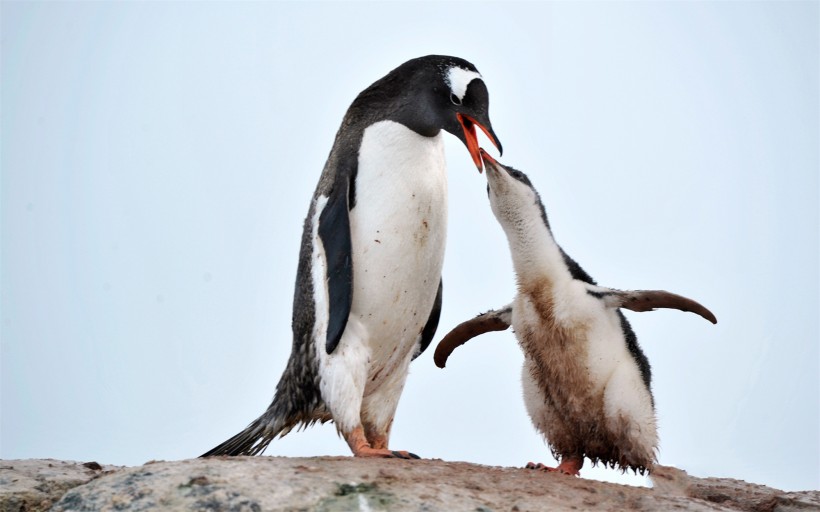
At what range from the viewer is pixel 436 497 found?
329 centimetres

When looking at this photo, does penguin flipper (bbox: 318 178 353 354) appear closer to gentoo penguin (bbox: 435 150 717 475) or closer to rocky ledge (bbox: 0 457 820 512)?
rocky ledge (bbox: 0 457 820 512)

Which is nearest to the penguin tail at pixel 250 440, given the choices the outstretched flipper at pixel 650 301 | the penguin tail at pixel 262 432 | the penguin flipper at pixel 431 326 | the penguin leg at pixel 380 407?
the penguin tail at pixel 262 432

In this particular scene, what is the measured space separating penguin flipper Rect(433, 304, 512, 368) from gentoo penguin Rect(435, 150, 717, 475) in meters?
0.12

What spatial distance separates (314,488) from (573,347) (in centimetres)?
172

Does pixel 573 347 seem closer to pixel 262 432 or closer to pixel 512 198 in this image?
pixel 512 198

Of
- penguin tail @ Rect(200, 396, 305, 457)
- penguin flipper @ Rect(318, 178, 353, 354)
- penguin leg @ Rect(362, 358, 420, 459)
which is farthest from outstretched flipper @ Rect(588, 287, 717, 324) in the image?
penguin tail @ Rect(200, 396, 305, 457)

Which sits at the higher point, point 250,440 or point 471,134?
point 471,134

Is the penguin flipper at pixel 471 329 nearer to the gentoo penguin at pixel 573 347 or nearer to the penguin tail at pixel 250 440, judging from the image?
the gentoo penguin at pixel 573 347

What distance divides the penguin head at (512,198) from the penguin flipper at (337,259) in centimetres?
83

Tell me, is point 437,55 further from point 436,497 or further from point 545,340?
point 436,497

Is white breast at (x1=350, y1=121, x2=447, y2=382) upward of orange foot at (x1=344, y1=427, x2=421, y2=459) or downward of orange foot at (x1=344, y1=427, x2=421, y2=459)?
upward

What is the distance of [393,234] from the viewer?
4.34m

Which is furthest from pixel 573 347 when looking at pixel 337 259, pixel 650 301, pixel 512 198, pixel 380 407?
pixel 337 259

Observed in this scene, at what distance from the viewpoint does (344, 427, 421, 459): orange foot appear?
3.91 m
